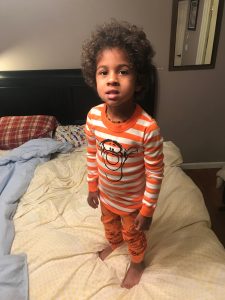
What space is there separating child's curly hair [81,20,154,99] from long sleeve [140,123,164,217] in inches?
7.1

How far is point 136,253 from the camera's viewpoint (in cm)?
98

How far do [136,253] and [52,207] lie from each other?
551mm

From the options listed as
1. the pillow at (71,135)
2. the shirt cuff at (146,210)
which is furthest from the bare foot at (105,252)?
the pillow at (71,135)

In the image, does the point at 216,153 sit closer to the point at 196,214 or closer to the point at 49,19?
the point at 196,214

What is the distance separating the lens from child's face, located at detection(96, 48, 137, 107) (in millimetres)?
746

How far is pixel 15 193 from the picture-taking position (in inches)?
55.4

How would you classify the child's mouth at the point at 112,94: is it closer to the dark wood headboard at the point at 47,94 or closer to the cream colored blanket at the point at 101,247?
the cream colored blanket at the point at 101,247

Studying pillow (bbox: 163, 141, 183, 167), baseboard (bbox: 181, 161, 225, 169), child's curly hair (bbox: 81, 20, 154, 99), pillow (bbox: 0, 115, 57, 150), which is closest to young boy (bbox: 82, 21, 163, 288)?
child's curly hair (bbox: 81, 20, 154, 99)

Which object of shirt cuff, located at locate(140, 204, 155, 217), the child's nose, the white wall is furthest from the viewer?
the white wall

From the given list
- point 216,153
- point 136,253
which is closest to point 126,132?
point 136,253

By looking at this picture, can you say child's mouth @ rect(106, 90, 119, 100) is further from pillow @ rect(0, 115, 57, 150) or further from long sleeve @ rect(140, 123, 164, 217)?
pillow @ rect(0, 115, 57, 150)

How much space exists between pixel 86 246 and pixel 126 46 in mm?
829

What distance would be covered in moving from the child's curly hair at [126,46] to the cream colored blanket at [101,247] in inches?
27.3

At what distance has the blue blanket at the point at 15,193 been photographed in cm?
94
